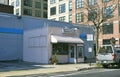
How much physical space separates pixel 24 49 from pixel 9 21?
4.45m

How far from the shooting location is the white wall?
116 ft

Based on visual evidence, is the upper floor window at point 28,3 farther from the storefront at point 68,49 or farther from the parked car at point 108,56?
the parked car at point 108,56

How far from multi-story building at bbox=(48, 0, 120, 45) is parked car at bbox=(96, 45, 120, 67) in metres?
34.7

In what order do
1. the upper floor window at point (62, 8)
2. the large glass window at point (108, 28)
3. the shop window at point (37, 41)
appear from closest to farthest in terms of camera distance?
the shop window at point (37, 41) → the large glass window at point (108, 28) → the upper floor window at point (62, 8)

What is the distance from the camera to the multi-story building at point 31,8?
98.6 meters

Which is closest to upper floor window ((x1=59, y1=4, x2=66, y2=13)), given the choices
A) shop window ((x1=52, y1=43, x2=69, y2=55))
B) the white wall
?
the white wall

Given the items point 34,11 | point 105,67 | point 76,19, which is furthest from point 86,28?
point 34,11

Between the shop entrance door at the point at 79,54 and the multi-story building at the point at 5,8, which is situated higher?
the multi-story building at the point at 5,8

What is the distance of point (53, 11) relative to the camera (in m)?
94.0

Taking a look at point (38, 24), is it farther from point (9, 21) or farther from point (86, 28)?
point (86, 28)

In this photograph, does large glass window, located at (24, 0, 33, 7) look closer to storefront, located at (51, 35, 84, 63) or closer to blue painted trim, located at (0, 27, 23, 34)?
blue painted trim, located at (0, 27, 23, 34)

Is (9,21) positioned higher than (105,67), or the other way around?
(9,21)

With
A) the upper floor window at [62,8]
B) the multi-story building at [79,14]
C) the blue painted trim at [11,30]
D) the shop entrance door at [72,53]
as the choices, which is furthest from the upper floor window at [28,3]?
the shop entrance door at [72,53]

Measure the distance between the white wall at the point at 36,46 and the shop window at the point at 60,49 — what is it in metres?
1.31
